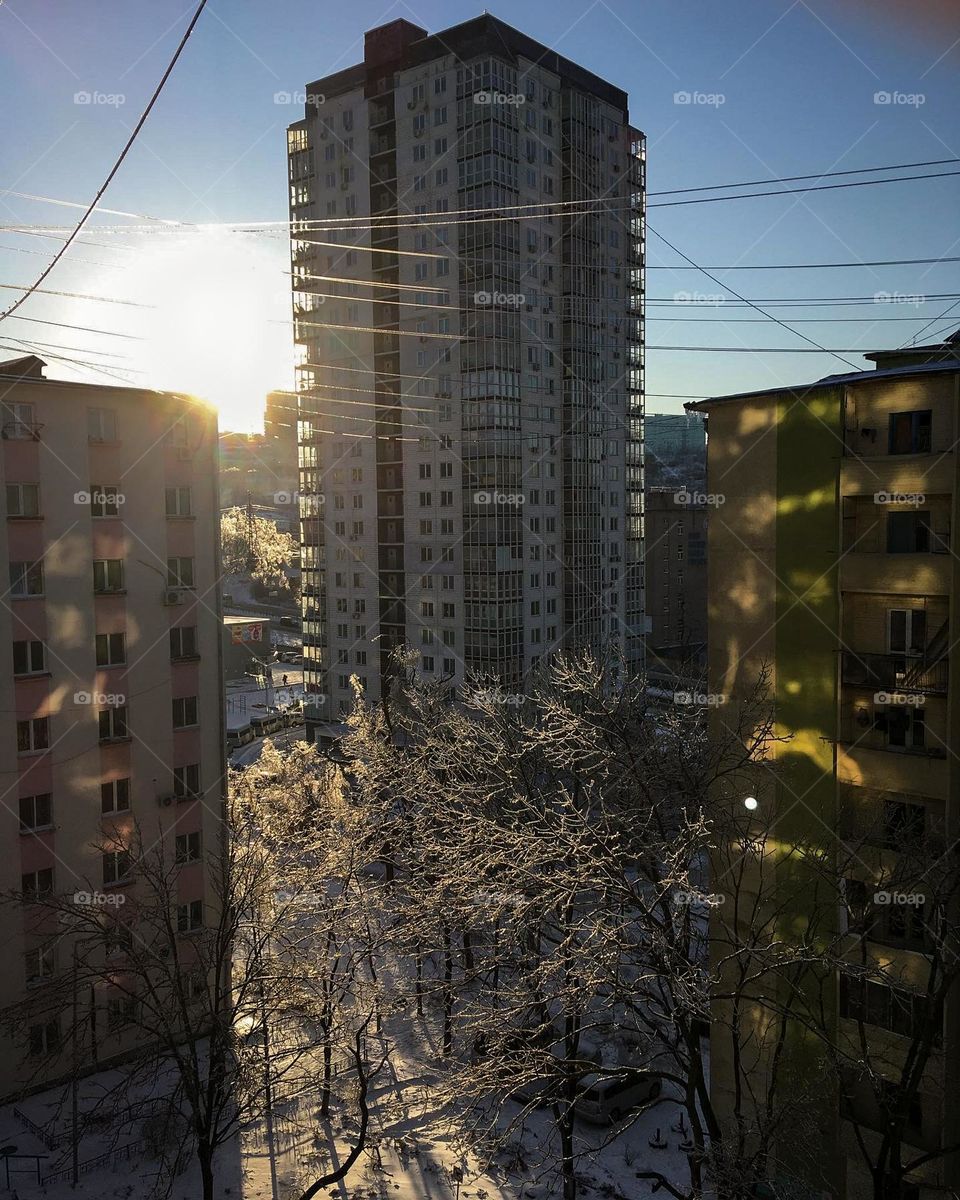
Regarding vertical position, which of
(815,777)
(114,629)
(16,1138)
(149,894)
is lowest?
(16,1138)

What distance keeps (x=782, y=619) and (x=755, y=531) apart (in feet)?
4.02

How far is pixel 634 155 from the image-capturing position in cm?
4416

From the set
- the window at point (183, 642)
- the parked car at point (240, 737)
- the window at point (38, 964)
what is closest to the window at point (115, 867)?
the window at point (38, 964)

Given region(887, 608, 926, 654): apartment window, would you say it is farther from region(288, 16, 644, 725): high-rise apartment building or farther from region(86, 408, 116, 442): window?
region(288, 16, 644, 725): high-rise apartment building

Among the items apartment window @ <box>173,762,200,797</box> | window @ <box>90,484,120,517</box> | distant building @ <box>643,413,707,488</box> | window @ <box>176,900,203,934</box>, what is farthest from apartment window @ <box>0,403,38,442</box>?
distant building @ <box>643,413,707,488</box>

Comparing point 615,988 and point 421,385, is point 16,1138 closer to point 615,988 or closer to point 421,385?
point 615,988

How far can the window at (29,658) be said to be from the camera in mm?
16797

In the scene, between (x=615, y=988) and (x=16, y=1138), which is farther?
(x=16, y=1138)

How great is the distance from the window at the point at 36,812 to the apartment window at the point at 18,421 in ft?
22.0

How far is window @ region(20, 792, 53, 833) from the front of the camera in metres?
16.9

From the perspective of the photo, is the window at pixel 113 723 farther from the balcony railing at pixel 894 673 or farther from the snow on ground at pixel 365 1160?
the balcony railing at pixel 894 673

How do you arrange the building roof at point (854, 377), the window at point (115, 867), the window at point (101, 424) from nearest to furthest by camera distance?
the building roof at point (854, 377)
the window at point (101, 424)
the window at point (115, 867)

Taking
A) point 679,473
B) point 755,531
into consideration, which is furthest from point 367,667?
point 679,473

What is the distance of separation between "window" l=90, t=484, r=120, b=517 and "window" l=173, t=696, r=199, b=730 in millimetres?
4169
